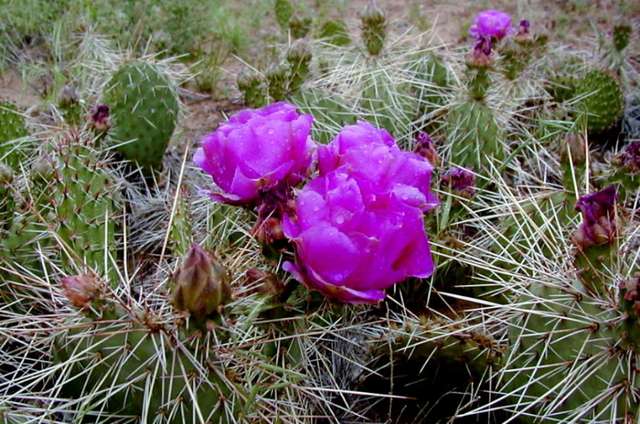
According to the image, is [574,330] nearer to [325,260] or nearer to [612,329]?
[612,329]

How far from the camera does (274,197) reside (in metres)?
1.00

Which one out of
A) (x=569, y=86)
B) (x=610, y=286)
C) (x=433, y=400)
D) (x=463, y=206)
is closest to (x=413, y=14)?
(x=569, y=86)

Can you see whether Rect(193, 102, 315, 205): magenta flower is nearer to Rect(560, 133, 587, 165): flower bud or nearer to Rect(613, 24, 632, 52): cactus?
Rect(560, 133, 587, 165): flower bud

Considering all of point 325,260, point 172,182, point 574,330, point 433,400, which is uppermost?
point 325,260

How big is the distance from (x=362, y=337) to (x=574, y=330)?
21.5 inches

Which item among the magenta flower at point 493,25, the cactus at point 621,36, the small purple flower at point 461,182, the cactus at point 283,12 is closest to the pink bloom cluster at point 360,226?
the small purple flower at point 461,182

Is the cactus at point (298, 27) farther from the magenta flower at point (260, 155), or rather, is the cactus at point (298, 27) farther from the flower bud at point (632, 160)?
the magenta flower at point (260, 155)

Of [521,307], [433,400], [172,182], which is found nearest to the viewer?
[521,307]

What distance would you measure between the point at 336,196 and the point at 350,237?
0.05 metres

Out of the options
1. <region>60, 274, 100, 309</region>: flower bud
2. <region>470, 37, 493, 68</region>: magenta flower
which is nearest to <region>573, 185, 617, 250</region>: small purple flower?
<region>60, 274, 100, 309</region>: flower bud

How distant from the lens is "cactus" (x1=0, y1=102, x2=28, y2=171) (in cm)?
190

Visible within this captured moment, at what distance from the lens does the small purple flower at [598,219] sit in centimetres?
105

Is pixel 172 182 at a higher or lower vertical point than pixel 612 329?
lower

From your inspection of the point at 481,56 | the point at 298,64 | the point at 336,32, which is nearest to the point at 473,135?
the point at 481,56
